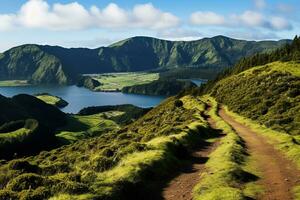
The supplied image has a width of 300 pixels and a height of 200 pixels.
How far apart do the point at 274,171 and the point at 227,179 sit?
5270 millimetres

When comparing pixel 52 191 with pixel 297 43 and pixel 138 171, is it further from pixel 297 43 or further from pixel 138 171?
pixel 297 43

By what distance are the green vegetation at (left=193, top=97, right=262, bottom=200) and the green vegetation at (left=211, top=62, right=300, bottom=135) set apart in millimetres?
25697

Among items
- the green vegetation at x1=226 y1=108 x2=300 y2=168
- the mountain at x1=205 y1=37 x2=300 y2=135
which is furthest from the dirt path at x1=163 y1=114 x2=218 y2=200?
the mountain at x1=205 y1=37 x2=300 y2=135

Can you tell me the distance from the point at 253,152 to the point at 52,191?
22289 millimetres

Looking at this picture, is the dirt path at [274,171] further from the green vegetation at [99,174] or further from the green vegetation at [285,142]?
the green vegetation at [99,174]

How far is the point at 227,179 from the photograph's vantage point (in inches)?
1053

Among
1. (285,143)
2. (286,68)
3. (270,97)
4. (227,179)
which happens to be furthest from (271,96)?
(227,179)

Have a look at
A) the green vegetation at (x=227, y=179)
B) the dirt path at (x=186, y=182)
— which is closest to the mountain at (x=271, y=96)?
the green vegetation at (x=227, y=179)

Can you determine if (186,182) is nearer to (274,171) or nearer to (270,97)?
(274,171)

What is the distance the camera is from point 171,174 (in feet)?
97.6

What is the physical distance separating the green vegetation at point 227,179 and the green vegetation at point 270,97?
2570 centimetres

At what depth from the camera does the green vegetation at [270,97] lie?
2511 inches

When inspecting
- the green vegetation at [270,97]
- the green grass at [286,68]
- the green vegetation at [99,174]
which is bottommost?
the green vegetation at [270,97]

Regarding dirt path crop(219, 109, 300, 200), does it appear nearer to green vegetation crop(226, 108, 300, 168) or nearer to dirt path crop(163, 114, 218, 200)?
green vegetation crop(226, 108, 300, 168)
